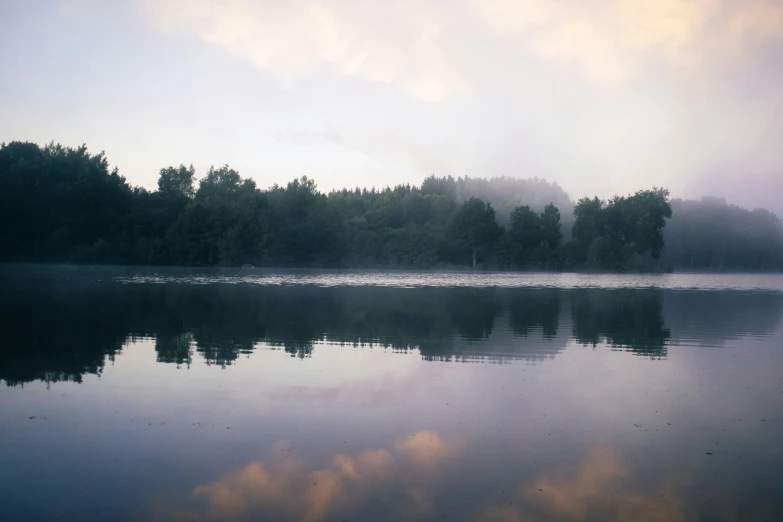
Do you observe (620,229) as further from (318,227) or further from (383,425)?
(383,425)

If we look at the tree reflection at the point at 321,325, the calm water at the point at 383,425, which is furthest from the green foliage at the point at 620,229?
the calm water at the point at 383,425

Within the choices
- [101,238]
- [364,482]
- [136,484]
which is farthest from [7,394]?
[101,238]

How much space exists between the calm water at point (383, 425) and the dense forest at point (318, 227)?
71139 millimetres

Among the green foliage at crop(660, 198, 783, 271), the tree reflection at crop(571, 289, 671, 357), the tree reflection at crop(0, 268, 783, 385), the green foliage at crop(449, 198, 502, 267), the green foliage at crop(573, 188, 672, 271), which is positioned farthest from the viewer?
the green foliage at crop(660, 198, 783, 271)

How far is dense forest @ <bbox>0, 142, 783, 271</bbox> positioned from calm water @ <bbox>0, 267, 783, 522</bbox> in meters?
71.1

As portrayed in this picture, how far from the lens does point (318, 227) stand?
335 feet

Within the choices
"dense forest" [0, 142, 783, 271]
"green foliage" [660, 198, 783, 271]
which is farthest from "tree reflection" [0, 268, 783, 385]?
"green foliage" [660, 198, 783, 271]

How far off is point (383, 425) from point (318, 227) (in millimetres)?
94077

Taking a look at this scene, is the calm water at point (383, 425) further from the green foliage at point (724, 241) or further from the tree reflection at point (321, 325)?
the green foliage at point (724, 241)

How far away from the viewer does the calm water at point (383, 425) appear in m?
6.45

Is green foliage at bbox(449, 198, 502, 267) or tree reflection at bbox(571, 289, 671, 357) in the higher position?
green foliage at bbox(449, 198, 502, 267)

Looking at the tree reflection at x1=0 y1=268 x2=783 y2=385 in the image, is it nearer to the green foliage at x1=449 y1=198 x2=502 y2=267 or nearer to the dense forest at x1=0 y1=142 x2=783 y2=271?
the dense forest at x1=0 y1=142 x2=783 y2=271

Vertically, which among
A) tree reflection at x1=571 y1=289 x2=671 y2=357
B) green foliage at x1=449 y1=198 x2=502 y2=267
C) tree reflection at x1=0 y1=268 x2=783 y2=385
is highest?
green foliage at x1=449 y1=198 x2=502 y2=267

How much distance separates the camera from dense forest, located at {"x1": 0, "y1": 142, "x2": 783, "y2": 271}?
81688 millimetres
